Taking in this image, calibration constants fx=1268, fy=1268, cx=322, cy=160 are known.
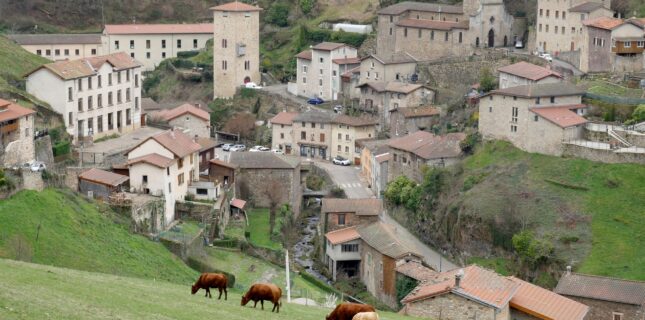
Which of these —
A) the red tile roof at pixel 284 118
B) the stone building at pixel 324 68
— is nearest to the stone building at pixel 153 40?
the stone building at pixel 324 68

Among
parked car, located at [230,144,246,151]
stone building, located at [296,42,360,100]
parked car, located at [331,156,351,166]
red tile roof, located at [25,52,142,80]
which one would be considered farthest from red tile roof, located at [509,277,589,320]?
stone building, located at [296,42,360,100]

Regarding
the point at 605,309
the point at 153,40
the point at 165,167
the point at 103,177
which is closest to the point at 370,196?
the point at 165,167

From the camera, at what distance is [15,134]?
57.0 m

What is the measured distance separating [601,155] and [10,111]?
2920 centimetres

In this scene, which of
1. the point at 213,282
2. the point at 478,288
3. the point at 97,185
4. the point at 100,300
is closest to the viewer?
the point at 100,300

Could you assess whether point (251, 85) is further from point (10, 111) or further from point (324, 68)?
point (10, 111)

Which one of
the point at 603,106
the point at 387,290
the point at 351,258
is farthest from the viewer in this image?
the point at 603,106

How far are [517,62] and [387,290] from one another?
32.6 m

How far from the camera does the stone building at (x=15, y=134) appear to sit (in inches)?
2199

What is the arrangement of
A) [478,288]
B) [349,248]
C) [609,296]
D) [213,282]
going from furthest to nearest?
1. [349,248]
2. [609,296]
3. [478,288]
4. [213,282]

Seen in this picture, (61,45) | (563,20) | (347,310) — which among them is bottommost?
(347,310)

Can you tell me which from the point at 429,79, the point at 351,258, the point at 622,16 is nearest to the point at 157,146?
the point at 351,258

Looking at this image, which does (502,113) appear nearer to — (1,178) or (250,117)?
(250,117)

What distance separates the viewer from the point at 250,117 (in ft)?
297
